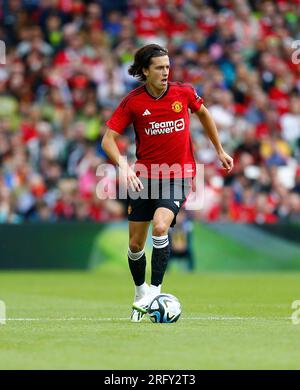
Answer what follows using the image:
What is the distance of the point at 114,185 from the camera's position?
21312mm

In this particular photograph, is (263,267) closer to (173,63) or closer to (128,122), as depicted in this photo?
(173,63)

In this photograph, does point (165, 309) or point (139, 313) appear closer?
point (165, 309)

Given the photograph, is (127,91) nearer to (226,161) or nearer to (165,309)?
(226,161)

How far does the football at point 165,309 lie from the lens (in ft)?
34.2

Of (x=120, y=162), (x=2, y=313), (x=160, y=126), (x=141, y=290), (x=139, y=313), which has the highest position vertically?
(x=160, y=126)

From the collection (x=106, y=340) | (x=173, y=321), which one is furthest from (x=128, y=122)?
(x=106, y=340)

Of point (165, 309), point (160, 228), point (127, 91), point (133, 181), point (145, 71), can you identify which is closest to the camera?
point (133, 181)

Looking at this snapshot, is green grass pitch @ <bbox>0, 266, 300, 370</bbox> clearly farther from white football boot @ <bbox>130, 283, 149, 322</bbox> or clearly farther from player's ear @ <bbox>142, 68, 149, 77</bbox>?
player's ear @ <bbox>142, 68, 149, 77</bbox>

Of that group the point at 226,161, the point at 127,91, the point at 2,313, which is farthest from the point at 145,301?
the point at 127,91

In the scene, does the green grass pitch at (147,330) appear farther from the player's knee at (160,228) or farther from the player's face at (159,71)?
the player's face at (159,71)

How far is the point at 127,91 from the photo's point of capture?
2362 centimetres

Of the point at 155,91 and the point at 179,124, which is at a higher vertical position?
the point at 155,91

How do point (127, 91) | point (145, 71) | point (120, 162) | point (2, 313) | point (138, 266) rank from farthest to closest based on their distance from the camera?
point (127, 91)
point (2, 313)
point (138, 266)
point (145, 71)
point (120, 162)

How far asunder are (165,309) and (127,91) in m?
13.6
